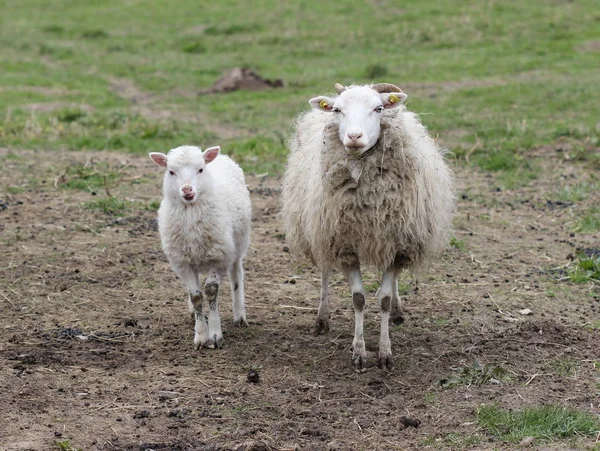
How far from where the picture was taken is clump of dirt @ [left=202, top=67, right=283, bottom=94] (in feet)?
64.7

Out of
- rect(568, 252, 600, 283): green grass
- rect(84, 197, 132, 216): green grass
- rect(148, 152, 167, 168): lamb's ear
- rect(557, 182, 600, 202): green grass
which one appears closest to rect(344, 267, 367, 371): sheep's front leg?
rect(148, 152, 167, 168): lamb's ear

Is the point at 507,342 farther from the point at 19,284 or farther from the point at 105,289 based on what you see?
the point at 19,284

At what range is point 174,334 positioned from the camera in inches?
294

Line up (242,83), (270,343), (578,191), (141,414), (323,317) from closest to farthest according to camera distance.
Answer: (141,414) < (270,343) < (323,317) < (578,191) < (242,83)

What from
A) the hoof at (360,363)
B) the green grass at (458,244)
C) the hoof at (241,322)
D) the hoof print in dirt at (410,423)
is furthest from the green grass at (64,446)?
the green grass at (458,244)

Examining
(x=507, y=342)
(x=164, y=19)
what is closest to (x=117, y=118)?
(x=507, y=342)

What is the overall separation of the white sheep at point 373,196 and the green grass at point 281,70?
5474 millimetres

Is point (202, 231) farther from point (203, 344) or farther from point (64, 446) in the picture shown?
point (64, 446)

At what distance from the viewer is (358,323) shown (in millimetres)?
6875

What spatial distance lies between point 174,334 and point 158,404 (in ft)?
4.88

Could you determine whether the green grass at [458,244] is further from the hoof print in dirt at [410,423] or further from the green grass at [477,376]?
the hoof print in dirt at [410,423]

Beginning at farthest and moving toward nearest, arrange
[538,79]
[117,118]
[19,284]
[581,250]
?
[538,79] → [117,118] → [581,250] → [19,284]

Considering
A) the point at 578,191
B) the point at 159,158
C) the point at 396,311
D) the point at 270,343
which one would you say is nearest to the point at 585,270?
the point at 396,311

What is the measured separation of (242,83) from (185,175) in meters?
13.2
